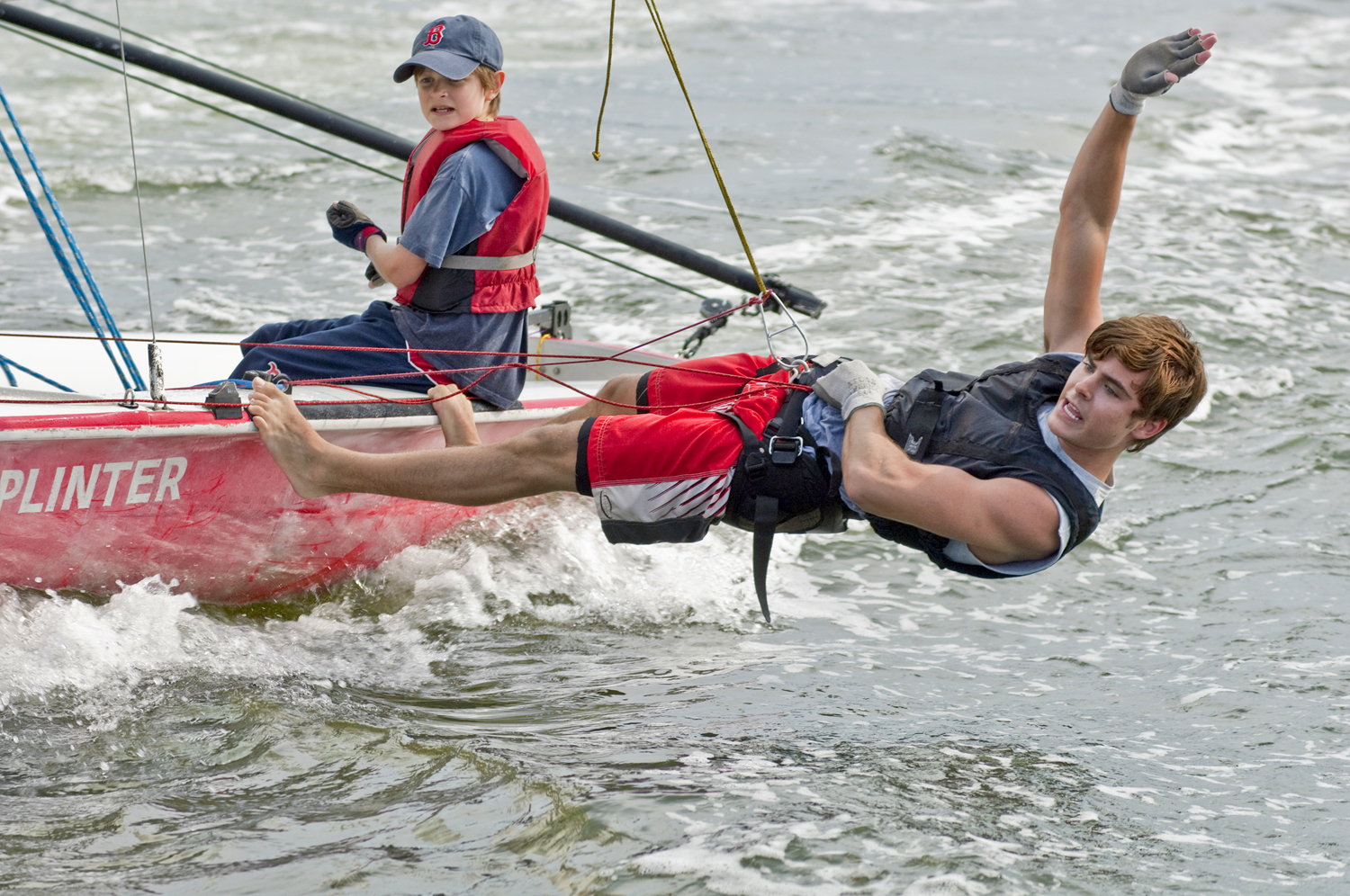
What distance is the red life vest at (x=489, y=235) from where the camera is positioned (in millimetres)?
3572

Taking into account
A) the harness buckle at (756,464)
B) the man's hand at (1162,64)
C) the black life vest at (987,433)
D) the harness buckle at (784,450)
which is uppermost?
the man's hand at (1162,64)

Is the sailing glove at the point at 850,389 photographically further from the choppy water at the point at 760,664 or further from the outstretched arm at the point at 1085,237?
the choppy water at the point at 760,664

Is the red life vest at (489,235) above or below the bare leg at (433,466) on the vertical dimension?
above

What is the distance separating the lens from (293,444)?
3211 mm

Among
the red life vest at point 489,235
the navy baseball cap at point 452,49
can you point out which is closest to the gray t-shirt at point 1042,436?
the red life vest at point 489,235

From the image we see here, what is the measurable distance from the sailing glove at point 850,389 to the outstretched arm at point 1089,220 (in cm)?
50

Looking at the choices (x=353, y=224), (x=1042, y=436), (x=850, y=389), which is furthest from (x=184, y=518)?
(x=1042, y=436)

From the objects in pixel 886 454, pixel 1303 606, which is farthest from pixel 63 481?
pixel 1303 606

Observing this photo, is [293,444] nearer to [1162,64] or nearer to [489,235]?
[489,235]

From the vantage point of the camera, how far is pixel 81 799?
260 cm

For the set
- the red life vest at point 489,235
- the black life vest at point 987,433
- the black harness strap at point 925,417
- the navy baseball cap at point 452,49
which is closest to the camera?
the black life vest at point 987,433

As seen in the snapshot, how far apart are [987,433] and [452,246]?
154cm

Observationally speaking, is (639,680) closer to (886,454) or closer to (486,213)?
(886,454)

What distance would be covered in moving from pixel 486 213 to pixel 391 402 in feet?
1.91
